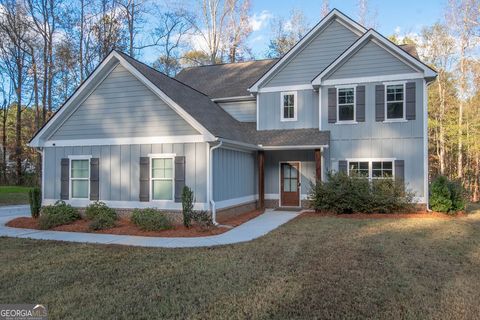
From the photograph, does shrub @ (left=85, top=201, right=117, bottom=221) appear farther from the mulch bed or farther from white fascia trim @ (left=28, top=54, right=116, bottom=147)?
white fascia trim @ (left=28, top=54, right=116, bottom=147)

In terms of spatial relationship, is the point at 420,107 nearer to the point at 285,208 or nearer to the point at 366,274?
the point at 285,208

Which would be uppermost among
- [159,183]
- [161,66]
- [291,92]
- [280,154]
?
[161,66]

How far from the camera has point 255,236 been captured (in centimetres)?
988

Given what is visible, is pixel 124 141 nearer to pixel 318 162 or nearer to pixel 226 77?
pixel 318 162

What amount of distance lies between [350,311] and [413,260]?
308 centimetres

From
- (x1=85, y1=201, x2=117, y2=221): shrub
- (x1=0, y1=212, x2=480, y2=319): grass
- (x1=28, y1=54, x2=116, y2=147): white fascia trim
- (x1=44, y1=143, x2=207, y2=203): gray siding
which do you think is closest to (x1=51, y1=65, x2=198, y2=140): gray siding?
(x1=28, y1=54, x2=116, y2=147): white fascia trim

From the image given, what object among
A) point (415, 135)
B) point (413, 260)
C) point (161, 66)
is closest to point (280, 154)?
point (415, 135)

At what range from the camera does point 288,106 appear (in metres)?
16.7

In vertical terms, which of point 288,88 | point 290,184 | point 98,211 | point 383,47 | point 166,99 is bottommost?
point 98,211

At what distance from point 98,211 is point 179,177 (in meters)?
2.89

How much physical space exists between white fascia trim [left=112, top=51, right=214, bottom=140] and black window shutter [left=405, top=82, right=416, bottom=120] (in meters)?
8.14

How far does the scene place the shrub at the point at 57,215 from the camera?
38.2 ft

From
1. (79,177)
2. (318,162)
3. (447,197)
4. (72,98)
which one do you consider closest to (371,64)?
(318,162)

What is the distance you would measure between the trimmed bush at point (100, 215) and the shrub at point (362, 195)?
7.40 metres
